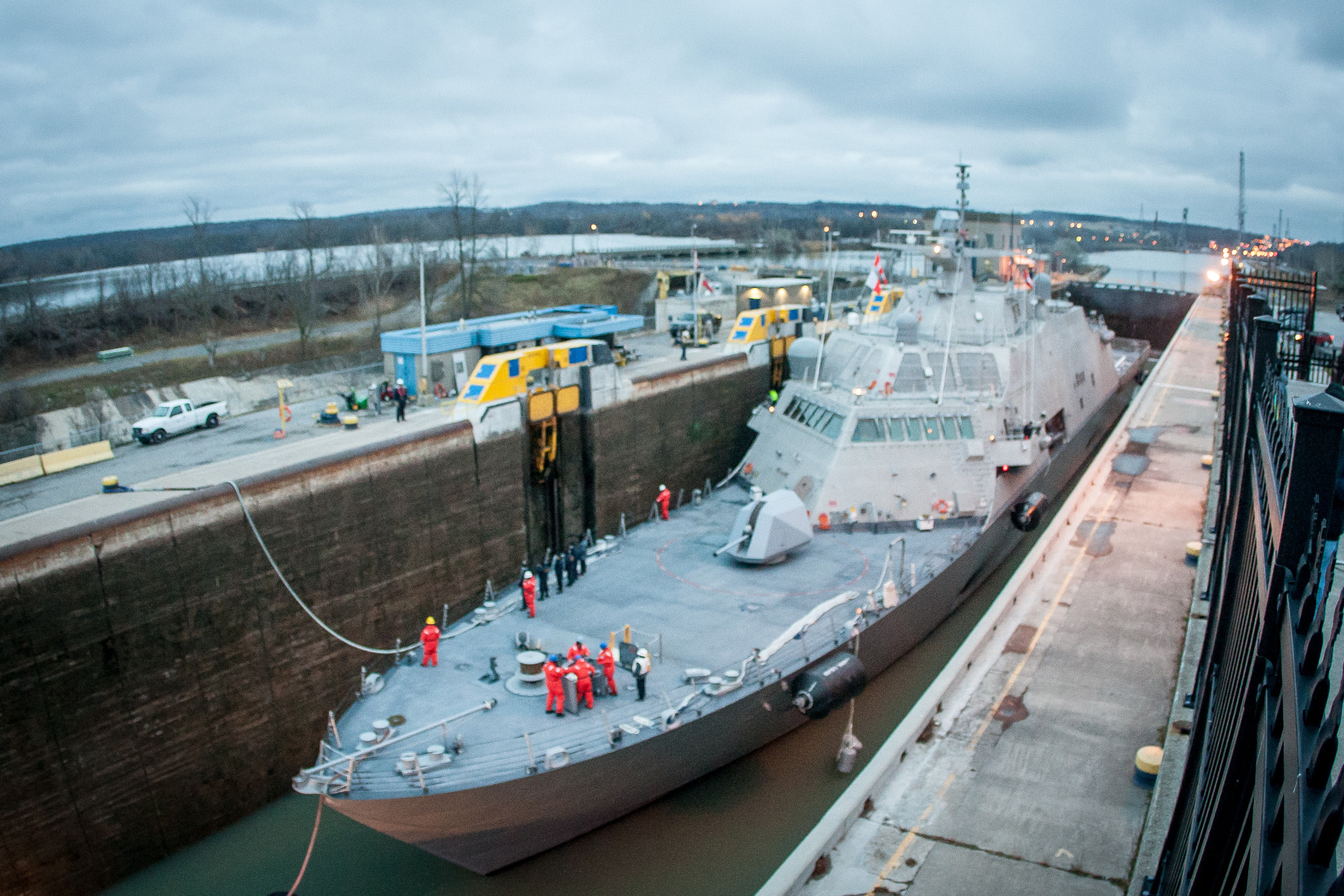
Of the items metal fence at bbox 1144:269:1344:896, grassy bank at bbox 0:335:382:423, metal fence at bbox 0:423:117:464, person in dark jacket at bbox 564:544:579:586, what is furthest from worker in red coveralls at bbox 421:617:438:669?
grassy bank at bbox 0:335:382:423

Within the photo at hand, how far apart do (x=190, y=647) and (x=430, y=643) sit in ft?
11.7

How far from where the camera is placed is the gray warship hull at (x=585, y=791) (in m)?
11.9

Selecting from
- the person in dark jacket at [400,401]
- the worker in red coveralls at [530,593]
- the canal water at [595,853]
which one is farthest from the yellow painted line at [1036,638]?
the person in dark jacket at [400,401]

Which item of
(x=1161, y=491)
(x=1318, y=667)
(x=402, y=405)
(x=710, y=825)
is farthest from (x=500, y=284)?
(x=1318, y=667)

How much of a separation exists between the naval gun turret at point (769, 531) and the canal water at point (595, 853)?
366cm

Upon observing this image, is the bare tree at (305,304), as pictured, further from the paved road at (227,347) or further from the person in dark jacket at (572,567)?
the person in dark jacket at (572,567)

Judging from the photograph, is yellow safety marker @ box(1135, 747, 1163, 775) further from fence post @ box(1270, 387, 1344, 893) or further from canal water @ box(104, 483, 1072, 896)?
fence post @ box(1270, 387, 1344, 893)

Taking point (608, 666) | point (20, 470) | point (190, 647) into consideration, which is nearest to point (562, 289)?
point (20, 470)

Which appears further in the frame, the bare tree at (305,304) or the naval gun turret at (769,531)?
the bare tree at (305,304)

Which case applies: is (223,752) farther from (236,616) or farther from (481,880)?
(481,880)

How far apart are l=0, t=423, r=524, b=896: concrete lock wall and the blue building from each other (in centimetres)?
543

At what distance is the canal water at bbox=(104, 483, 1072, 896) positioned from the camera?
13.5m

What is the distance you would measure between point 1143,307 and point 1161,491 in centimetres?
4329

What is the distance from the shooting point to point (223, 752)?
14820mm
